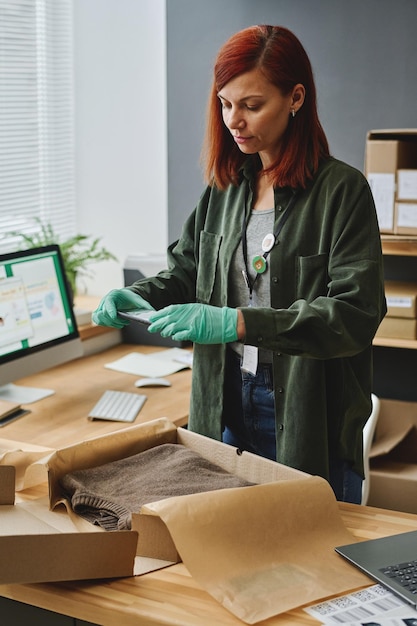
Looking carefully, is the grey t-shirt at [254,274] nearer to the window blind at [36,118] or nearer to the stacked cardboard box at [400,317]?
the stacked cardboard box at [400,317]

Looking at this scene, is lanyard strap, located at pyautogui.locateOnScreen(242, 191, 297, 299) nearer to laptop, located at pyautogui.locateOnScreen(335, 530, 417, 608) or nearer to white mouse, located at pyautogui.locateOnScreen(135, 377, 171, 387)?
laptop, located at pyautogui.locateOnScreen(335, 530, 417, 608)

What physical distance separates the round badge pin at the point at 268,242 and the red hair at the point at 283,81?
0.37 feet

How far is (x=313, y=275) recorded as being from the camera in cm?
189

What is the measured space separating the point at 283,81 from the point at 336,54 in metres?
1.53

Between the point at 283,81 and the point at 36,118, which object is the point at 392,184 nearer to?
the point at 283,81

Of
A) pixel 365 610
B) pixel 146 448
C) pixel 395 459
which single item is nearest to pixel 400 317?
pixel 395 459

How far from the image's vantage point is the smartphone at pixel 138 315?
6.03 feet

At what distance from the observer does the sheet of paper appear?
4.12ft

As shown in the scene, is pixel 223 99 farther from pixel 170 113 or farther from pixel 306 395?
pixel 170 113

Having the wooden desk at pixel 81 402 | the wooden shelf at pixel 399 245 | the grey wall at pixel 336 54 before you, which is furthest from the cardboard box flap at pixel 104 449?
the grey wall at pixel 336 54

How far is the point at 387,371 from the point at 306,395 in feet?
5.43

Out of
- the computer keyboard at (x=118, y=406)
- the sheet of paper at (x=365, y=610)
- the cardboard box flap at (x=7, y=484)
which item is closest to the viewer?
the sheet of paper at (x=365, y=610)

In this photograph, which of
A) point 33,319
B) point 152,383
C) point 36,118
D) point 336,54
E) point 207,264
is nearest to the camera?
point 207,264

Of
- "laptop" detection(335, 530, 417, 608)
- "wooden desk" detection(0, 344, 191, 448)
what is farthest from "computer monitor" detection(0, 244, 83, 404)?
"laptop" detection(335, 530, 417, 608)
